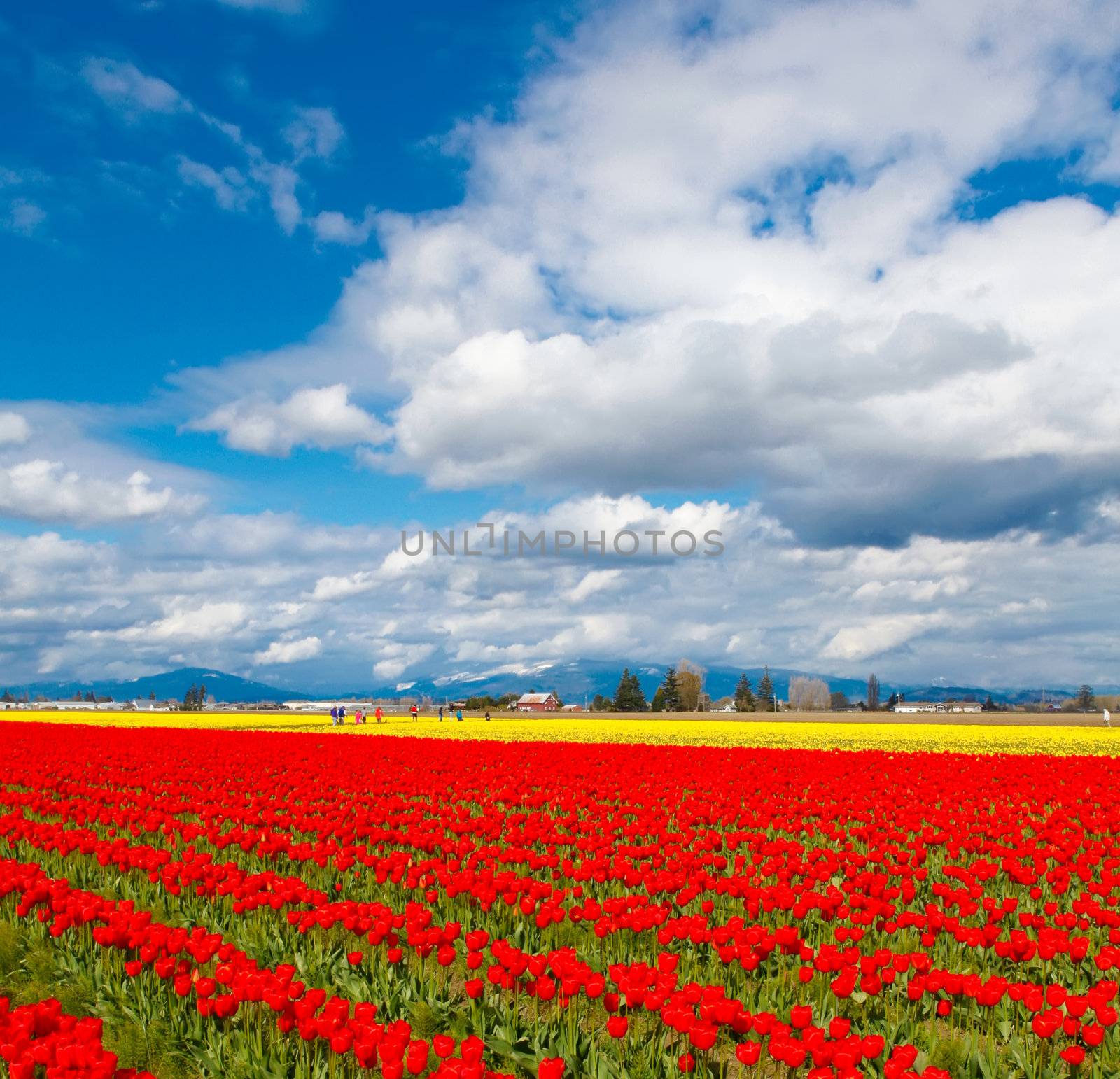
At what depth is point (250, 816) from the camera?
40.8 feet

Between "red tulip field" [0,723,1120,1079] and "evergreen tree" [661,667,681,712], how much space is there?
135 meters

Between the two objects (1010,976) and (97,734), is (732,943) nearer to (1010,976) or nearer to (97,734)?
(1010,976)

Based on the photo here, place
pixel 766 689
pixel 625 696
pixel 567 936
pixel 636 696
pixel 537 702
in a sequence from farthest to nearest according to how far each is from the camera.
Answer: pixel 766 689, pixel 537 702, pixel 636 696, pixel 625 696, pixel 567 936

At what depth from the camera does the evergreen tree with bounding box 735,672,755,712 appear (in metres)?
149

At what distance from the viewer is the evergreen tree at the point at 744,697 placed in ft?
490

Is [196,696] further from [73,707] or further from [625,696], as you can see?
[625,696]

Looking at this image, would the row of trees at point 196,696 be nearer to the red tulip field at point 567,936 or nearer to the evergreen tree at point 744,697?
the evergreen tree at point 744,697

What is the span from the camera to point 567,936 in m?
8.16

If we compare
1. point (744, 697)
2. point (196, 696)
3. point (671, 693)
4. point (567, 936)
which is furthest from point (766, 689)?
point (567, 936)

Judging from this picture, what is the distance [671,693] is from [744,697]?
17.3 m

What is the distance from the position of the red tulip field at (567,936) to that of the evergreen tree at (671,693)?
441ft

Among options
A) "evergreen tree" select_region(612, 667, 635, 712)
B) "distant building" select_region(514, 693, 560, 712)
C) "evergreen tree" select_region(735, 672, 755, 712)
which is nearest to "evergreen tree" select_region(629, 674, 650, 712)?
"evergreen tree" select_region(612, 667, 635, 712)

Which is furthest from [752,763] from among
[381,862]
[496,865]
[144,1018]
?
[144,1018]

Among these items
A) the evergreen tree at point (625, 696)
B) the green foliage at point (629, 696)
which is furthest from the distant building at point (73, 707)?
the green foliage at point (629, 696)
